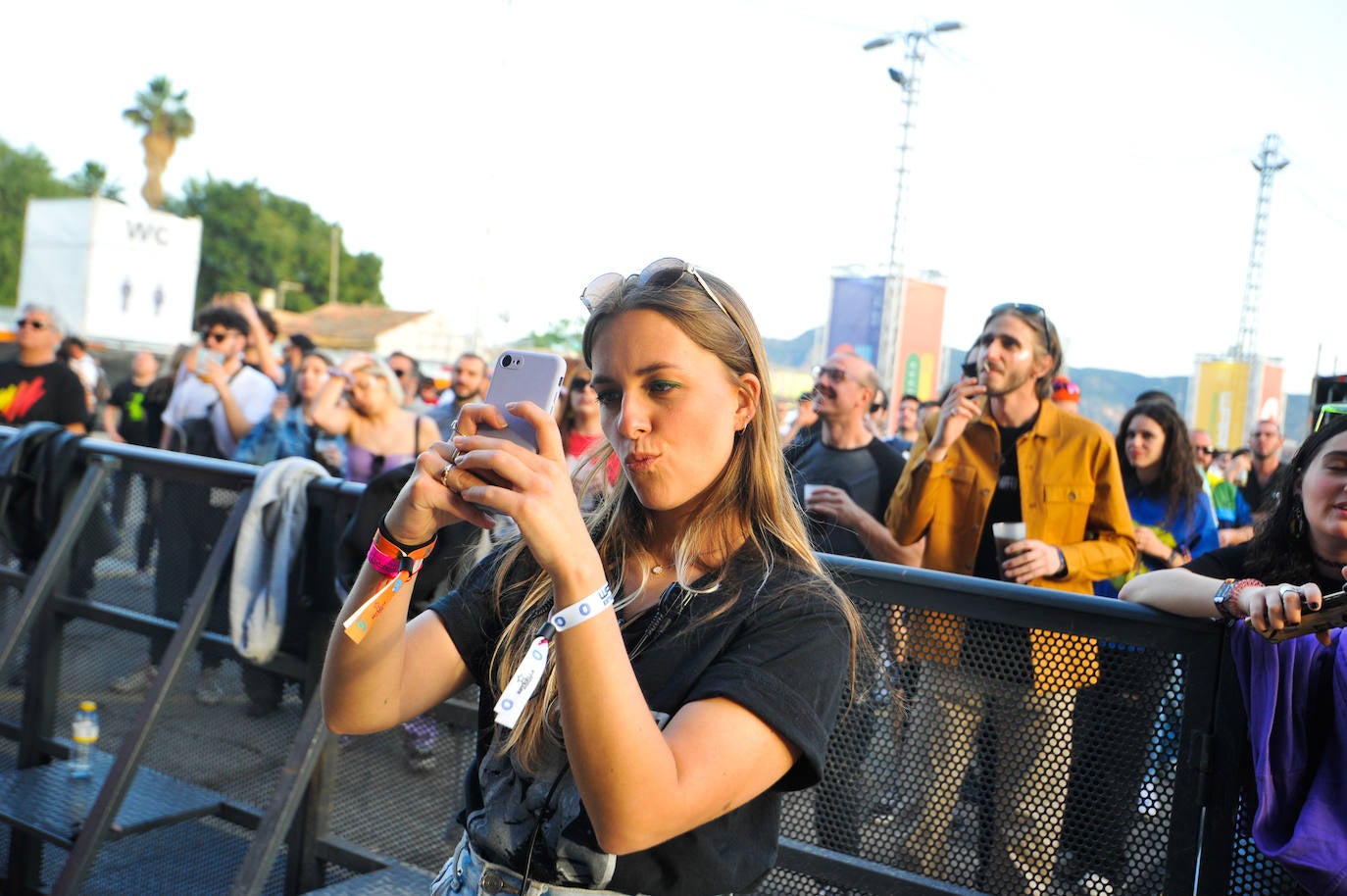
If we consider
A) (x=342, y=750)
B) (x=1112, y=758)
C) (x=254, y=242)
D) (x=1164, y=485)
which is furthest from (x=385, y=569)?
(x=254, y=242)

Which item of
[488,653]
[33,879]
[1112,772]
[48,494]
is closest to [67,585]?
[48,494]

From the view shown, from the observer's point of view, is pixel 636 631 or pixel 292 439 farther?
pixel 292 439

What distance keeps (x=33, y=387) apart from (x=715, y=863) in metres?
7.11

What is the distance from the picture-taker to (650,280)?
1.70m

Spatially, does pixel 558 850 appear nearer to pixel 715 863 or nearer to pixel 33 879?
pixel 715 863

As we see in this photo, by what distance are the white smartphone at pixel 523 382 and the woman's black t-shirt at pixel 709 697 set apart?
1.23ft

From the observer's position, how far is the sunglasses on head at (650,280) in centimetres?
170

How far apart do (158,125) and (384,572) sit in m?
76.0

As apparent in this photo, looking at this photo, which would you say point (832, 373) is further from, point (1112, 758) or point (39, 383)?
point (39, 383)

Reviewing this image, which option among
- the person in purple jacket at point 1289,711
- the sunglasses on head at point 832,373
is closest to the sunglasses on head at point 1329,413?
the person in purple jacket at point 1289,711

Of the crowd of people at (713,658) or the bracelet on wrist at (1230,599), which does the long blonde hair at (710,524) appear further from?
the bracelet on wrist at (1230,599)

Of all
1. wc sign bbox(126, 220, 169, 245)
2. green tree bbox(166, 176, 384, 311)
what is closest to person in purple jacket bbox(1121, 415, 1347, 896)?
wc sign bbox(126, 220, 169, 245)

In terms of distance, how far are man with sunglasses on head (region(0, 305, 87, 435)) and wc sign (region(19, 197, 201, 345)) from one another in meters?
24.2

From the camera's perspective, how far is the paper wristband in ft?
5.23
